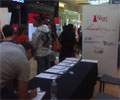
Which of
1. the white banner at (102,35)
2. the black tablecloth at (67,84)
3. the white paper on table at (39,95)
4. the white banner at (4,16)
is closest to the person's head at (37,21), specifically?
the black tablecloth at (67,84)

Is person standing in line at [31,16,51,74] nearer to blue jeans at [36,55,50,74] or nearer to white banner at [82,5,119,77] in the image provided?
blue jeans at [36,55,50,74]

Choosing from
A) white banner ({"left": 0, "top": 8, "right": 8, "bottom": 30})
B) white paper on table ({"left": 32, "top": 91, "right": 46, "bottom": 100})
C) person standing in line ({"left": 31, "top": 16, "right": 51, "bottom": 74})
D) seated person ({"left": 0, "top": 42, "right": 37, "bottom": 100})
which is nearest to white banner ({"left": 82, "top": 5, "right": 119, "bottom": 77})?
person standing in line ({"left": 31, "top": 16, "right": 51, "bottom": 74})

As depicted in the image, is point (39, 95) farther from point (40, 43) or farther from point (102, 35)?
point (102, 35)

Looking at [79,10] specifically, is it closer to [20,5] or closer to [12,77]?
[20,5]

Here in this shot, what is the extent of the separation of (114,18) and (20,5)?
686 cm

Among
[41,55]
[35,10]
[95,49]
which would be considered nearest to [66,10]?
[35,10]

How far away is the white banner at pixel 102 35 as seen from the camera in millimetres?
4582

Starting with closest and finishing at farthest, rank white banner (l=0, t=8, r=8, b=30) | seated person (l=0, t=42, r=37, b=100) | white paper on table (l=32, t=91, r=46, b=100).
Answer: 1. seated person (l=0, t=42, r=37, b=100)
2. white paper on table (l=32, t=91, r=46, b=100)
3. white banner (l=0, t=8, r=8, b=30)

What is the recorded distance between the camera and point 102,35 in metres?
4.69

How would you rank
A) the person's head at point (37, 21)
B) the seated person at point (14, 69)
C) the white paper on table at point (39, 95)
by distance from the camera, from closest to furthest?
1. the seated person at point (14, 69)
2. the white paper on table at point (39, 95)
3. the person's head at point (37, 21)

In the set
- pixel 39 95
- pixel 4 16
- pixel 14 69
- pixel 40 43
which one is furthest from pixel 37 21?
pixel 14 69

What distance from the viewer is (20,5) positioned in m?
10.4

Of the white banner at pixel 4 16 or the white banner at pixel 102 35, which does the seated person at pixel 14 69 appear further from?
the white banner at pixel 102 35

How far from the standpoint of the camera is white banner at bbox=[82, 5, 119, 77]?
458 cm
